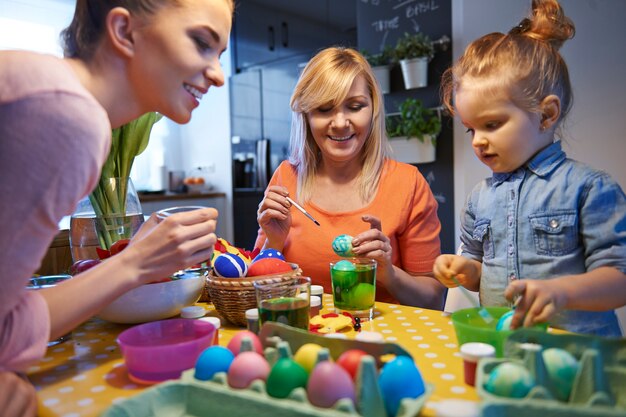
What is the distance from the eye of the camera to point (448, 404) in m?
0.63

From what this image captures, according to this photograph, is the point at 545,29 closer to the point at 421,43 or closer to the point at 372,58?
the point at 421,43

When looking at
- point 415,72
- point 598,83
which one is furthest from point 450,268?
point 415,72

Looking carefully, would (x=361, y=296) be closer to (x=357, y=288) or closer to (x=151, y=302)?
(x=357, y=288)

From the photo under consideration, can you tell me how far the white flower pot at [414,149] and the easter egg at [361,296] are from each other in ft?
6.73

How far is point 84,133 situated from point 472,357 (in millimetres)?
619

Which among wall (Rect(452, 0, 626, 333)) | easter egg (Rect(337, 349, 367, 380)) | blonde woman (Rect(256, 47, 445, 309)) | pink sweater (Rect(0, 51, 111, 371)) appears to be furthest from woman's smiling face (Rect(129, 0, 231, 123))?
wall (Rect(452, 0, 626, 333))

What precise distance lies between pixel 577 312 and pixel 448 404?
2.07 ft

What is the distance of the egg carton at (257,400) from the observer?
59cm

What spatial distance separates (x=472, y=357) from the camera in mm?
708

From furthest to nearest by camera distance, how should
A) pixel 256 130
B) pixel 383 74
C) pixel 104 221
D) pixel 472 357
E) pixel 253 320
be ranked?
pixel 256 130 → pixel 383 74 → pixel 104 221 → pixel 253 320 → pixel 472 357

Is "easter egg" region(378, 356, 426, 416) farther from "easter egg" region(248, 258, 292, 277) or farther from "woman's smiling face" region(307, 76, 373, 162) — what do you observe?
"woman's smiling face" region(307, 76, 373, 162)

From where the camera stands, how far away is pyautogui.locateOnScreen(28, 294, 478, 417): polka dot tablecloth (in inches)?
27.6

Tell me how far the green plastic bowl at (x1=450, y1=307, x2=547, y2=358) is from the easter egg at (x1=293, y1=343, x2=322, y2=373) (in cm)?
27

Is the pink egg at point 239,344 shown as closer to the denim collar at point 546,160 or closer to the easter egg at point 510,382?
the easter egg at point 510,382
